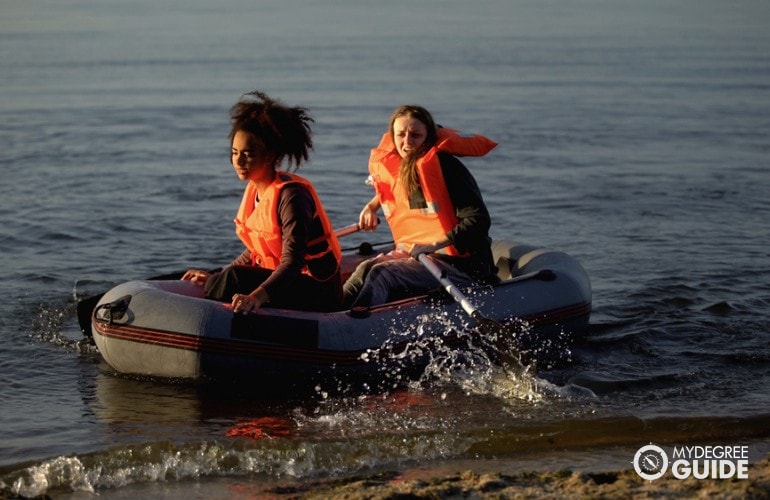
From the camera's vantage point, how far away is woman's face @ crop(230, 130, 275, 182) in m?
5.87

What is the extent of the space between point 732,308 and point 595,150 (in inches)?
213

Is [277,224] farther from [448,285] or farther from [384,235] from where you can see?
[384,235]

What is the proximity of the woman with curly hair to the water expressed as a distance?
534 mm

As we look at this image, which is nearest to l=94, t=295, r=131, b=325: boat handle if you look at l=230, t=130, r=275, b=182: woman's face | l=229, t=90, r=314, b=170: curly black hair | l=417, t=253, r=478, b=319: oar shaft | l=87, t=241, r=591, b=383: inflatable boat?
l=87, t=241, r=591, b=383: inflatable boat

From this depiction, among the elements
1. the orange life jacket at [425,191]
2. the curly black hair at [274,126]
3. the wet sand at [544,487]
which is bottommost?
the wet sand at [544,487]

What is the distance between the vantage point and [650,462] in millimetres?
5152

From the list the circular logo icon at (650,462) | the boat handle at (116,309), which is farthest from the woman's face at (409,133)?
the circular logo icon at (650,462)

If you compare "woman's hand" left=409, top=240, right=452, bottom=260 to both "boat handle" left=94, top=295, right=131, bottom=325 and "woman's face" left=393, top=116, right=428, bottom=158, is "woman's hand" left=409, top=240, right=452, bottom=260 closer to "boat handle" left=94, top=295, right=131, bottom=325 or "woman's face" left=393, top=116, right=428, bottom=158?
"woman's face" left=393, top=116, right=428, bottom=158

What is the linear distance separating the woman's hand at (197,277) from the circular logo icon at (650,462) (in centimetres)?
242

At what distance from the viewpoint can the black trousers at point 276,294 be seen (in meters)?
6.09

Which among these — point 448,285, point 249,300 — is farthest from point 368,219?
point 249,300

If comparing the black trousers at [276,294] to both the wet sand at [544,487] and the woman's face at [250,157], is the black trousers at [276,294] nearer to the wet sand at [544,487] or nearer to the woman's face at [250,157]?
the woman's face at [250,157]

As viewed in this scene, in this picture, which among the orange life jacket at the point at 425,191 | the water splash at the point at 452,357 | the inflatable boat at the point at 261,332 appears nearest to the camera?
the inflatable boat at the point at 261,332

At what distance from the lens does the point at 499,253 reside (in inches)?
294
